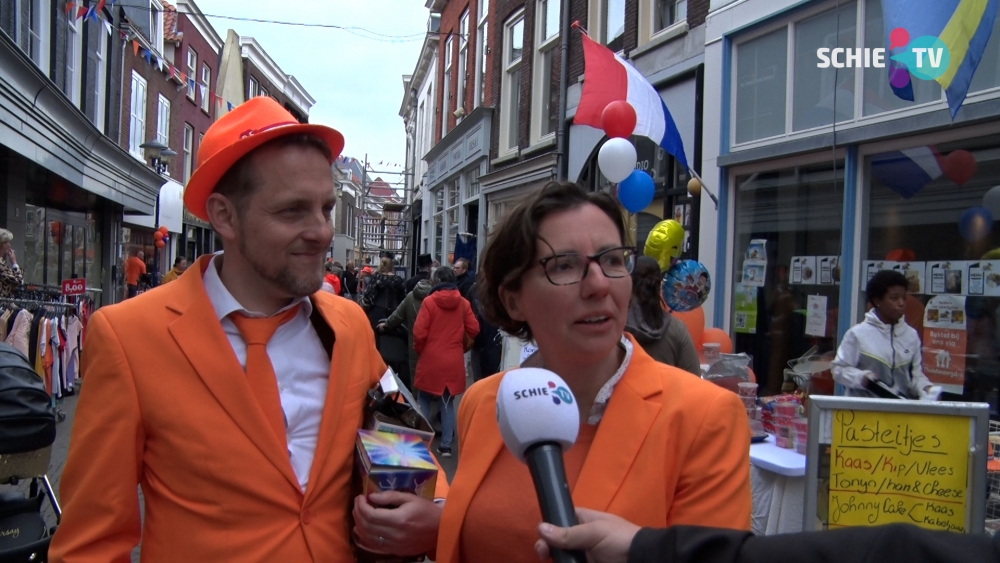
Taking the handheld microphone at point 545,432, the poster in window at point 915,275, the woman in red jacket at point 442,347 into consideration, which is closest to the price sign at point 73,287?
the woman in red jacket at point 442,347

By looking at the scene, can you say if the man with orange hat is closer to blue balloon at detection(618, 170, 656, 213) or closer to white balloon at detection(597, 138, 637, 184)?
white balloon at detection(597, 138, 637, 184)

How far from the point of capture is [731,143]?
8039 millimetres

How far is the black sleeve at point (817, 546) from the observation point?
853 millimetres

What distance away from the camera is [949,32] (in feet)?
14.9

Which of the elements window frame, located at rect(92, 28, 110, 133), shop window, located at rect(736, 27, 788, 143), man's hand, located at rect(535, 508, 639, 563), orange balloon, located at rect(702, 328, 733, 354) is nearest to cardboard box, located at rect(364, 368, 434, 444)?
man's hand, located at rect(535, 508, 639, 563)

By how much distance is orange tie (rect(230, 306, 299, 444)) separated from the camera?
166cm

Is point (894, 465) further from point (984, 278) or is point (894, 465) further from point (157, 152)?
point (157, 152)

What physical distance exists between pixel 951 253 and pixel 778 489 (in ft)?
10.8

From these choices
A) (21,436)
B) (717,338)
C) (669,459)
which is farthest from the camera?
(717,338)

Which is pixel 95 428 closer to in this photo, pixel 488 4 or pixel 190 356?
pixel 190 356

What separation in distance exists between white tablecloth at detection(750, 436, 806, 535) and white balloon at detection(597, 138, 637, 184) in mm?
3909

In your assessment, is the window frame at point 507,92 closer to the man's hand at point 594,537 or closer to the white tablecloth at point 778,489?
the white tablecloth at point 778,489

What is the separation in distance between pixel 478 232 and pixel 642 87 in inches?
398

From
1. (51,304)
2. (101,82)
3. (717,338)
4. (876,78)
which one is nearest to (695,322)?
(717,338)
